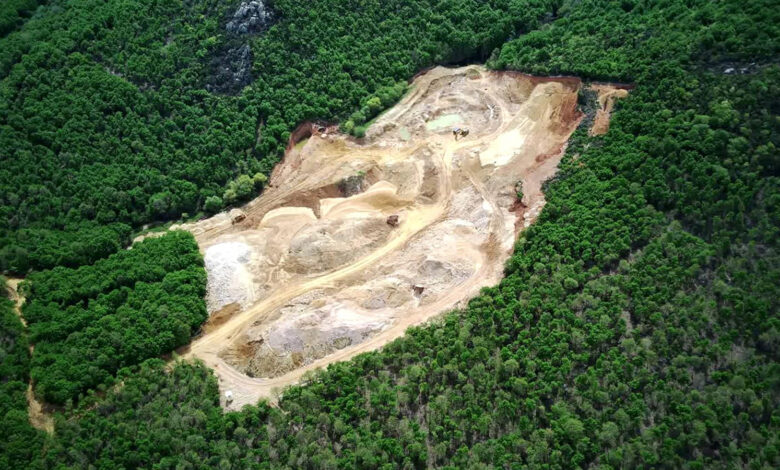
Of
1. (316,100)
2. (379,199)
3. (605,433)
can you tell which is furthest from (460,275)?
(316,100)

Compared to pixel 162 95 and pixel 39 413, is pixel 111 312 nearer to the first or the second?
pixel 39 413

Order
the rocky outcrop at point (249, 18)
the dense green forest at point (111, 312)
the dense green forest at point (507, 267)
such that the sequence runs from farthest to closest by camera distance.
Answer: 1. the rocky outcrop at point (249, 18)
2. the dense green forest at point (111, 312)
3. the dense green forest at point (507, 267)

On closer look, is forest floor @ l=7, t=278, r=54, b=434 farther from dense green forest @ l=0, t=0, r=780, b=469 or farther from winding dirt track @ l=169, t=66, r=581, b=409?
winding dirt track @ l=169, t=66, r=581, b=409

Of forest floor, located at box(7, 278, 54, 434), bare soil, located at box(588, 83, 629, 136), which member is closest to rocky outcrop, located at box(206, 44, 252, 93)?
forest floor, located at box(7, 278, 54, 434)

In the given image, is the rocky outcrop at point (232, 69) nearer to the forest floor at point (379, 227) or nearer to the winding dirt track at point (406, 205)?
the winding dirt track at point (406, 205)

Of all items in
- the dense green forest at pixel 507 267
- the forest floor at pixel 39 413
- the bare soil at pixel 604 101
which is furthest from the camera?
the bare soil at pixel 604 101

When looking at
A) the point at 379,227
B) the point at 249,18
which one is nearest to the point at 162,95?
the point at 249,18

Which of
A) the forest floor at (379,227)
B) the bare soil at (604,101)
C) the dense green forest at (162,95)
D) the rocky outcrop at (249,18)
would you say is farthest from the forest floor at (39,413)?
the bare soil at (604,101)
